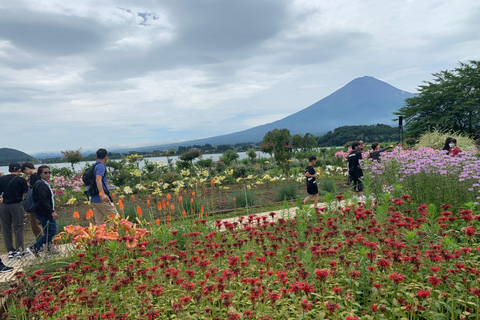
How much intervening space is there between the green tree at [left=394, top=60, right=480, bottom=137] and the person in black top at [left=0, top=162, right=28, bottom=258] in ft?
85.8

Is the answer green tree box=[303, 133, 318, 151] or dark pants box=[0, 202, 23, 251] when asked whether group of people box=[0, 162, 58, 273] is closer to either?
dark pants box=[0, 202, 23, 251]

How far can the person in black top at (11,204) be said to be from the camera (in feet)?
18.0

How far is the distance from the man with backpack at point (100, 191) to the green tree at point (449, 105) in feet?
81.9

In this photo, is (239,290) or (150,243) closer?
(239,290)

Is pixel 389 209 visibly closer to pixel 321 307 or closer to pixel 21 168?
pixel 321 307

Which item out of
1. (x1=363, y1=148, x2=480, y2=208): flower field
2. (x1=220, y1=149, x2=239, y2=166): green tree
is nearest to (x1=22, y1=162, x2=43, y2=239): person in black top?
(x1=363, y1=148, x2=480, y2=208): flower field

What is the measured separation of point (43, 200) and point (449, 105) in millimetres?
29408

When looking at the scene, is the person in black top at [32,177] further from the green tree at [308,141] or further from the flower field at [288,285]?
the green tree at [308,141]

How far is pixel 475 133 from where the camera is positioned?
2358cm

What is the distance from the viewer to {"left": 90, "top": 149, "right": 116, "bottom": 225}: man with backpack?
5.56 metres

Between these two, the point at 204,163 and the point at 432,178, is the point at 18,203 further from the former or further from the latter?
the point at 204,163

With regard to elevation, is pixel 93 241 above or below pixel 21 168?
below

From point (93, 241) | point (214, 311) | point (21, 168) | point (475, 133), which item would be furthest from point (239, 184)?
point (475, 133)

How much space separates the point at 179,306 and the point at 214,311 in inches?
29.6
